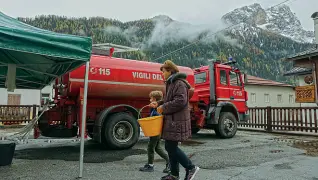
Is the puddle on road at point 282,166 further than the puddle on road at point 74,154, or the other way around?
the puddle on road at point 74,154

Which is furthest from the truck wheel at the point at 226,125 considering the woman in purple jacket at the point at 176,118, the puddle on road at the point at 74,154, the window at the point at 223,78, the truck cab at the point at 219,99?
the woman in purple jacket at the point at 176,118

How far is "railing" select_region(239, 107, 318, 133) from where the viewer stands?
1200 centimetres

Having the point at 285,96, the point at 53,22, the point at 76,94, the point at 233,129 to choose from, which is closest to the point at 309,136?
the point at 233,129

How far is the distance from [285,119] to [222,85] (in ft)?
16.1

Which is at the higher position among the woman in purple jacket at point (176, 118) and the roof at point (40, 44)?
the roof at point (40, 44)

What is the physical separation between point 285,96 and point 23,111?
31.0 metres

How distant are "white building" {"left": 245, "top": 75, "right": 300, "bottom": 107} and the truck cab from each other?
22.1 m

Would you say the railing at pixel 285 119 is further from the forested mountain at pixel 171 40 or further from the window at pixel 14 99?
the forested mountain at pixel 171 40

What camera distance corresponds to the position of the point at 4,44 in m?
3.61

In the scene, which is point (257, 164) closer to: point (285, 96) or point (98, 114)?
point (98, 114)

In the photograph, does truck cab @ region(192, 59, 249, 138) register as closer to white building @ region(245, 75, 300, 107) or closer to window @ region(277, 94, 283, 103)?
white building @ region(245, 75, 300, 107)

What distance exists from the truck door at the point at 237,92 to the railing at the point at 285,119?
339 cm

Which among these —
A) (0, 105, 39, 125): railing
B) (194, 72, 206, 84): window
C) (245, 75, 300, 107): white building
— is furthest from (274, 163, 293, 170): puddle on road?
(245, 75, 300, 107): white building

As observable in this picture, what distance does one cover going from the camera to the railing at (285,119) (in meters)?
12.0
